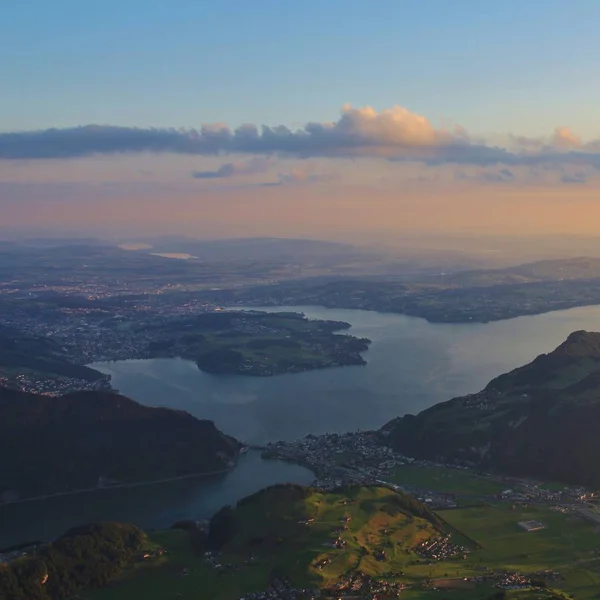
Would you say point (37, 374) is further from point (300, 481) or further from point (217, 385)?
point (300, 481)

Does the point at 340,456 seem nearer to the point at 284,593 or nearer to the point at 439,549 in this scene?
the point at 439,549

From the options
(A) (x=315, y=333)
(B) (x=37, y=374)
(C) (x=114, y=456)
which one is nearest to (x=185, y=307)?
(A) (x=315, y=333)

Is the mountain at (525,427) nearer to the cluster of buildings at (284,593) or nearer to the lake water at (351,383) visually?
the lake water at (351,383)

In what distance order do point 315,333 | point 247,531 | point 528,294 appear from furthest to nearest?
point 528,294
point 315,333
point 247,531

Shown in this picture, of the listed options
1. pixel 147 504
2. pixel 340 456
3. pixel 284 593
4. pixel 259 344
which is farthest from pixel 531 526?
pixel 259 344

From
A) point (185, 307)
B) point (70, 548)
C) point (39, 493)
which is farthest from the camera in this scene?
point (185, 307)

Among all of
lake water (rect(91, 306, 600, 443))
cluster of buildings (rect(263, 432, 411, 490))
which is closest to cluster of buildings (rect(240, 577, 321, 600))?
cluster of buildings (rect(263, 432, 411, 490))
